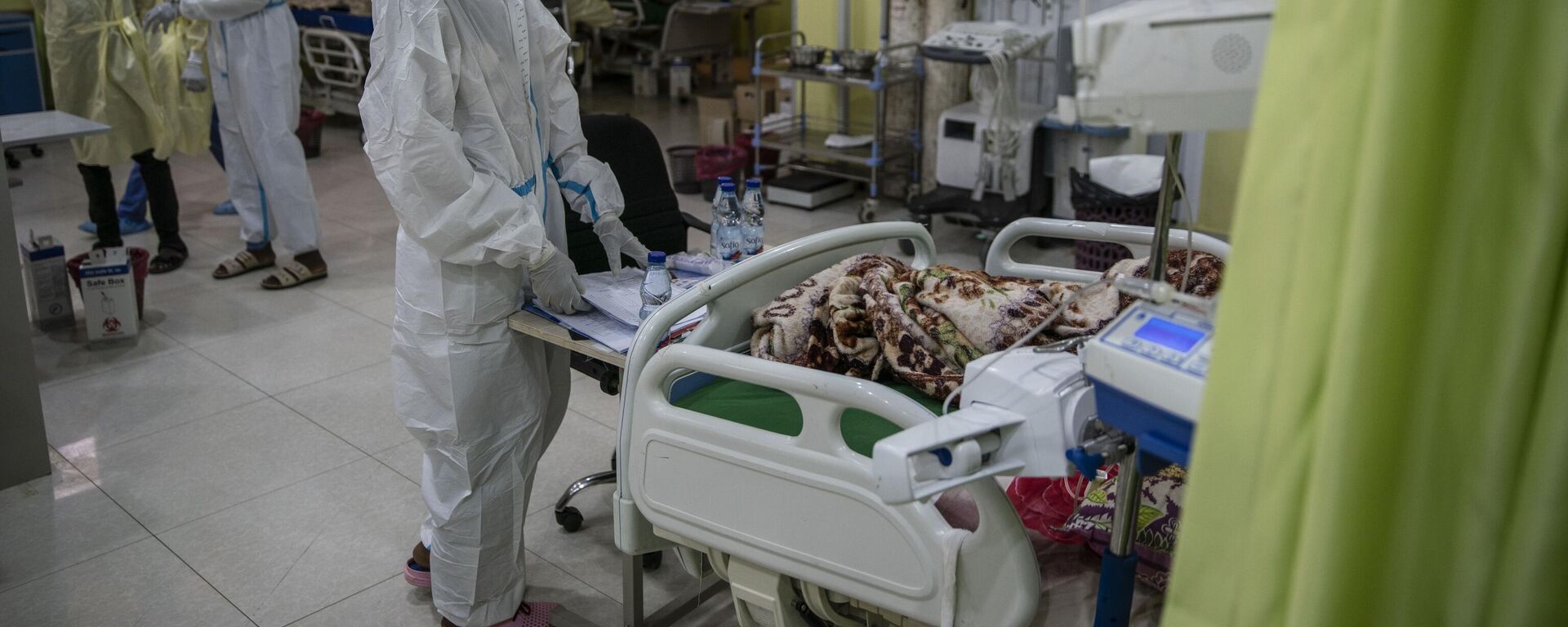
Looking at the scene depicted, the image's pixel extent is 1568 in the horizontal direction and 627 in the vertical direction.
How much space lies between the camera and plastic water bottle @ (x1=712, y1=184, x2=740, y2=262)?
8.99ft

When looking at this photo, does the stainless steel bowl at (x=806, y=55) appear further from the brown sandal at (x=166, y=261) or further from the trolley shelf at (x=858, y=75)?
the brown sandal at (x=166, y=261)

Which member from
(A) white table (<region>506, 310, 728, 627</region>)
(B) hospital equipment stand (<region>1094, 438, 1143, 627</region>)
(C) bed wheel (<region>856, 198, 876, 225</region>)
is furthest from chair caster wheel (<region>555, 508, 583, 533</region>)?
(C) bed wheel (<region>856, 198, 876, 225</region>)

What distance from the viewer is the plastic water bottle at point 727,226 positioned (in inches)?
108

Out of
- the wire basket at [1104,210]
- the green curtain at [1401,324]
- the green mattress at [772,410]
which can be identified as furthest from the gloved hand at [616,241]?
the wire basket at [1104,210]

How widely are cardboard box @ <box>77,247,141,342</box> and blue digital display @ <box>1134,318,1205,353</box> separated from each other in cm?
397

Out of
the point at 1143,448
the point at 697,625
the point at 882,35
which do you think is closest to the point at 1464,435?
the point at 1143,448

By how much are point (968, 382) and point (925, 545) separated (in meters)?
0.28

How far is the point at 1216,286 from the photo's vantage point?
6.90 feet

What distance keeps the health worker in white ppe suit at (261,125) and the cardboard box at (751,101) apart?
2643mm

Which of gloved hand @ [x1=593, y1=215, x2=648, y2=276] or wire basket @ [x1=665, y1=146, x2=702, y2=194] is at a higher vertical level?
gloved hand @ [x1=593, y1=215, x2=648, y2=276]

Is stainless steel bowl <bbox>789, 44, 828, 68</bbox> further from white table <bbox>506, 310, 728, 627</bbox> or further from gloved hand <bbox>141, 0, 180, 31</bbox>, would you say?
white table <bbox>506, 310, 728, 627</bbox>

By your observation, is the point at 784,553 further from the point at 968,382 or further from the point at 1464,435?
the point at 1464,435

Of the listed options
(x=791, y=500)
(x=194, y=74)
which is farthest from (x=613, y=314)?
(x=194, y=74)

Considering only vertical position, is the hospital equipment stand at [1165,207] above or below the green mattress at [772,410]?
above
